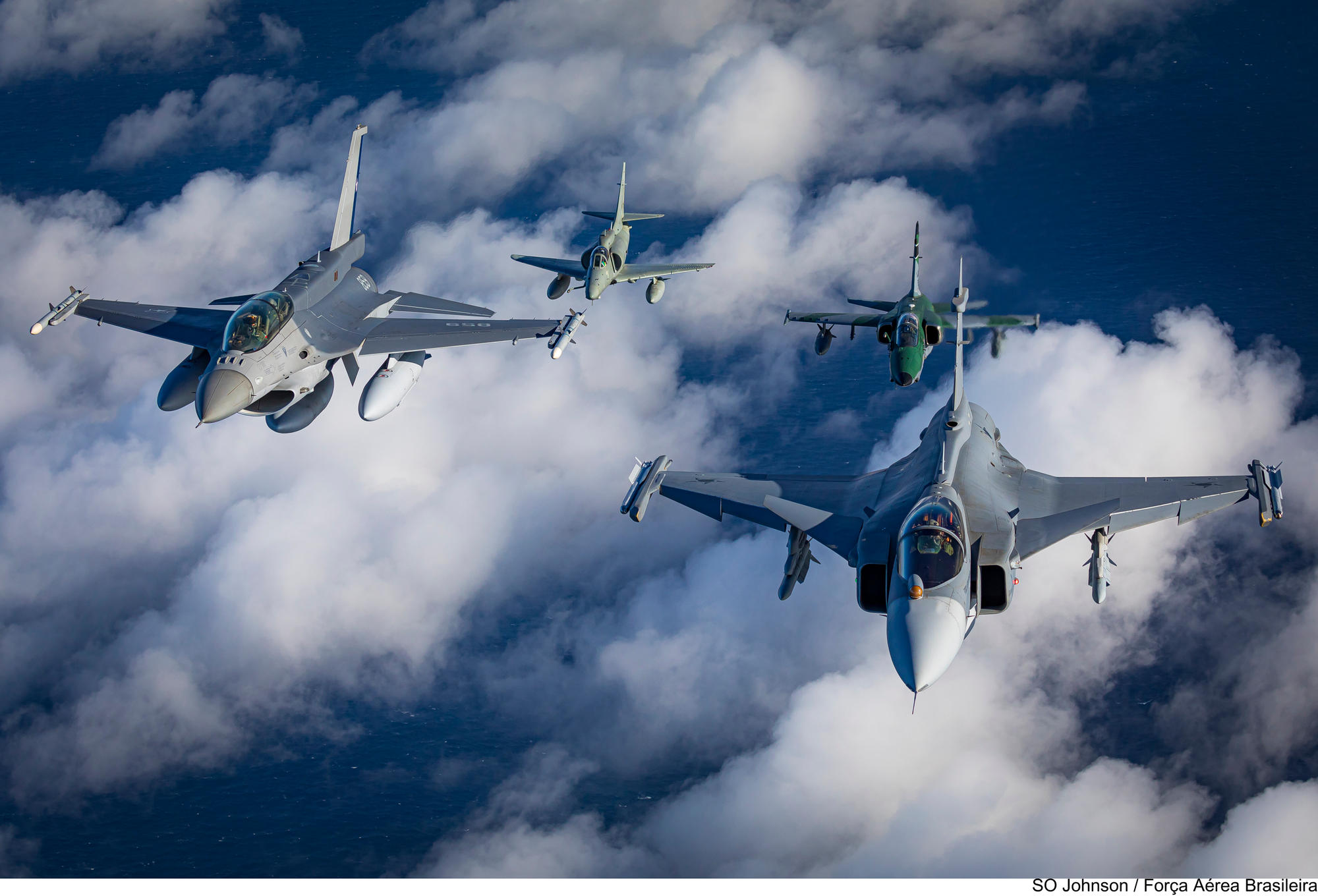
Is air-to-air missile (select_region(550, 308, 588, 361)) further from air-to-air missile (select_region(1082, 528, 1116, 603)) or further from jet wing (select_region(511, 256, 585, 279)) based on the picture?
air-to-air missile (select_region(1082, 528, 1116, 603))

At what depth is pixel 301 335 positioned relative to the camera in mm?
30438

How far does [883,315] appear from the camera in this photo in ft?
113

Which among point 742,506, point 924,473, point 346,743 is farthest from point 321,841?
point 924,473

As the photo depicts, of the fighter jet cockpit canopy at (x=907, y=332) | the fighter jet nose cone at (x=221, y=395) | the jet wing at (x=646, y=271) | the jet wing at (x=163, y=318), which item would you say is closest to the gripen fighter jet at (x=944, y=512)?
the fighter jet cockpit canopy at (x=907, y=332)

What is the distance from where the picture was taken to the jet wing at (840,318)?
35.0m

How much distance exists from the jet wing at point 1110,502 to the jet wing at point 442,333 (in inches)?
565

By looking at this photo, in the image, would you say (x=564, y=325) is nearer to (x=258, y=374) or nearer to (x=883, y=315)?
(x=258, y=374)

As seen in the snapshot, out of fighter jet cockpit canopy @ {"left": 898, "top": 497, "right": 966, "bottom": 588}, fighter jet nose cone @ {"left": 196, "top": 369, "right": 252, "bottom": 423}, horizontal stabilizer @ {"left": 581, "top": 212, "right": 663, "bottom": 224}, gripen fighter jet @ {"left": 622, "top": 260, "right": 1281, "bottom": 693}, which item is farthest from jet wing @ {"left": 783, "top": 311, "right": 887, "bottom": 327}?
fighter jet nose cone @ {"left": 196, "top": 369, "right": 252, "bottom": 423}

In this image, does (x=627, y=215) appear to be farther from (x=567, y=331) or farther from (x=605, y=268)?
(x=567, y=331)

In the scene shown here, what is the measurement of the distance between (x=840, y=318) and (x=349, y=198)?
56.8 ft

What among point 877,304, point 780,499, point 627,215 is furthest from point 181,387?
point 877,304

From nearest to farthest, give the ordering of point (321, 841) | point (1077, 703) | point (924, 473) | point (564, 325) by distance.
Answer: point (924, 473) < point (564, 325) < point (1077, 703) < point (321, 841)

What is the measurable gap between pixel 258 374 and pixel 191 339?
4364mm

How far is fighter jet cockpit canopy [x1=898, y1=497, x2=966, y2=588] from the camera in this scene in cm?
2178
